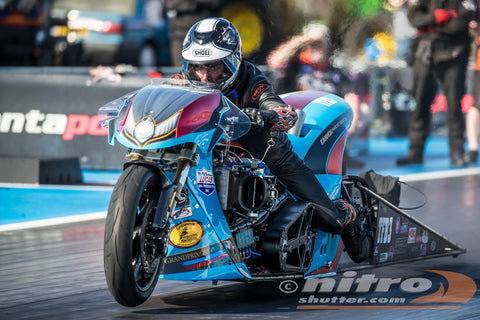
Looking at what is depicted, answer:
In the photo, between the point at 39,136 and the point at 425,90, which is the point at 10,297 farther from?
the point at 425,90

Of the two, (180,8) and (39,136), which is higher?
(180,8)

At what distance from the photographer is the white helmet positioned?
5.74 meters

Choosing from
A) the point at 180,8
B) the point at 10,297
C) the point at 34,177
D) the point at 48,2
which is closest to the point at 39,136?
the point at 34,177

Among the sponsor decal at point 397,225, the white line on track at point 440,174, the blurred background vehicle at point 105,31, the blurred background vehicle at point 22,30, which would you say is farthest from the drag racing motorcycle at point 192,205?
the blurred background vehicle at point 22,30

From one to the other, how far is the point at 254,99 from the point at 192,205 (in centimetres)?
97

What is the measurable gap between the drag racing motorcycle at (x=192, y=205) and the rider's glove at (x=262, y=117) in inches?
3.8

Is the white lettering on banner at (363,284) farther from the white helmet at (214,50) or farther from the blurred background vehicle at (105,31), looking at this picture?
the blurred background vehicle at (105,31)

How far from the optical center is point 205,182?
5.32 m

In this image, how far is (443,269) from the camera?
707 centimetres

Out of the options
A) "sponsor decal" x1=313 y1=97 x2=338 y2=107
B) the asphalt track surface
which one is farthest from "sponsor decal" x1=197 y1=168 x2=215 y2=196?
"sponsor decal" x1=313 y1=97 x2=338 y2=107

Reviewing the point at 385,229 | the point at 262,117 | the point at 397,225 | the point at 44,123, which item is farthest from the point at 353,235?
the point at 44,123

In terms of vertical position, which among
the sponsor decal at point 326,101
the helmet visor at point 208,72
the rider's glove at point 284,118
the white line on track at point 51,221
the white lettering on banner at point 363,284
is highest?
the helmet visor at point 208,72

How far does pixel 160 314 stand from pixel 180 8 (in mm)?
10137

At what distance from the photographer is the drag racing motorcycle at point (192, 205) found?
505 cm
